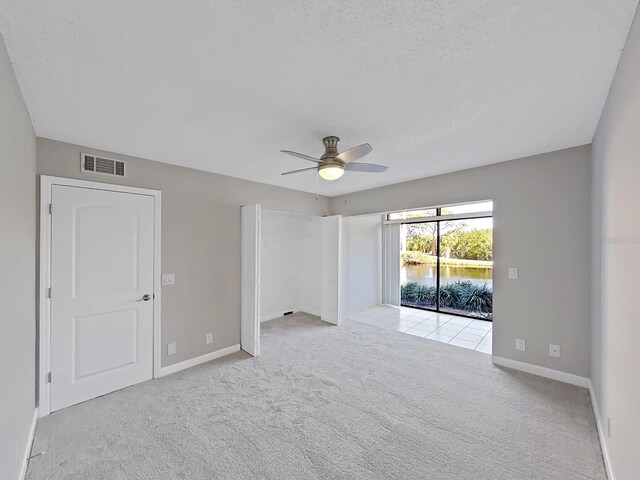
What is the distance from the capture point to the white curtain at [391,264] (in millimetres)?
6410

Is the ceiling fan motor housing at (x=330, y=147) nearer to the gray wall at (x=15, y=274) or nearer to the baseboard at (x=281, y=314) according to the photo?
the gray wall at (x=15, y=274)

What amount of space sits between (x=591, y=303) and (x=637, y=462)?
1938 mm

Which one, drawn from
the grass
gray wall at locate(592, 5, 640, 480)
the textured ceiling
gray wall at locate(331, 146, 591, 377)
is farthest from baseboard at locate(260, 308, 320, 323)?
gray wall at locate(592, 5, 640, 480)

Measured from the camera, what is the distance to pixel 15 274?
162 centimetres

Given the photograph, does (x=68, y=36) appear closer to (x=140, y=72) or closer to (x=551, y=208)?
(x=140, y=72)

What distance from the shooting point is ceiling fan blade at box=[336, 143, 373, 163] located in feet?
6.88

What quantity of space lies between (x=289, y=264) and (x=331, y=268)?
1136mm

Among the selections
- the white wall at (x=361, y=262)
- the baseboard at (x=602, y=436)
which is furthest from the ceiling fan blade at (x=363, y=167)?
the white wall at (x=361, y=262)

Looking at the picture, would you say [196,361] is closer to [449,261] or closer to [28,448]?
[28,448]

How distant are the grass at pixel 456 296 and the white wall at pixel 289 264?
2.33 meters

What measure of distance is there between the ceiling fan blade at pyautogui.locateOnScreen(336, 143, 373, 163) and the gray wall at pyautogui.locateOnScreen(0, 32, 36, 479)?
6.42 feet

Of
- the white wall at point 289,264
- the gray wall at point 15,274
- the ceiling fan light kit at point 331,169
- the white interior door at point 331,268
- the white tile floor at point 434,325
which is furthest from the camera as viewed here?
the white wall at point 289,264

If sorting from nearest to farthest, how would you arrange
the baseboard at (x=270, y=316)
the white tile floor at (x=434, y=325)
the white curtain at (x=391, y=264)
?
the white tile floor at (x=434, y=325)
the baseboard at (x=270, y=316)
the white curtain at (x=391, y=264)

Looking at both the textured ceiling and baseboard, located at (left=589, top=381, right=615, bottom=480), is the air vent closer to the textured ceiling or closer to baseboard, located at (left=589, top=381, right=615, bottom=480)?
the textured ceiling
